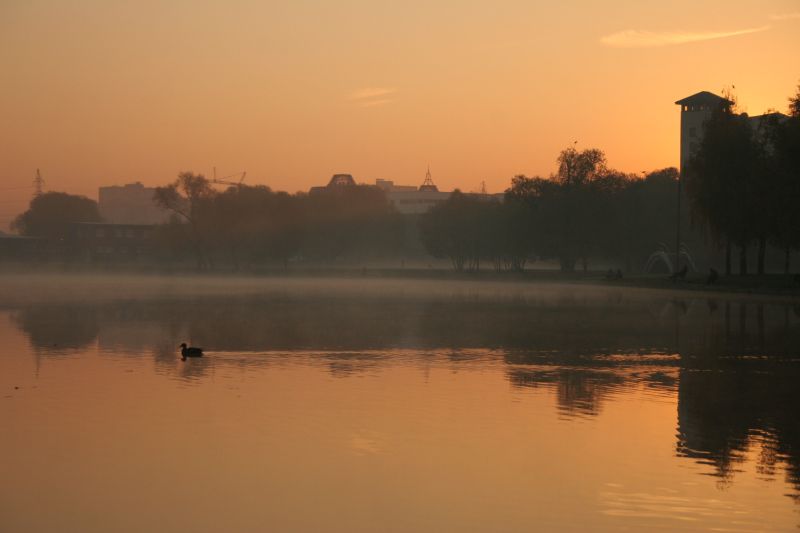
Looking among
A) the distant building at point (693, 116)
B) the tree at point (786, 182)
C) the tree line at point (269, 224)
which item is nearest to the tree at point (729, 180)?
the tree at point (786, 182)

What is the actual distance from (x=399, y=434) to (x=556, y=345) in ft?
55.1

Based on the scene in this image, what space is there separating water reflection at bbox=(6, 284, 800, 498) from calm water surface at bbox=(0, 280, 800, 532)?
0.13 meters

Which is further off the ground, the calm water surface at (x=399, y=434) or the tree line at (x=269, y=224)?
the tree line at (x=269, y=224)

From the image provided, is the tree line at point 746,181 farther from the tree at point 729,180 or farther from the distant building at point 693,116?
the distant building at point 693,116

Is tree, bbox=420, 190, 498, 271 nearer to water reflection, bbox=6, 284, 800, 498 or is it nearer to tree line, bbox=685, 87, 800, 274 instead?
tree line, bbox=685, 87, 800, 274

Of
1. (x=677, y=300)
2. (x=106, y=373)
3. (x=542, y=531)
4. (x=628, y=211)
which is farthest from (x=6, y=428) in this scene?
(x=628, y=211)

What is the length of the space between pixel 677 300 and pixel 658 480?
52.6 metres

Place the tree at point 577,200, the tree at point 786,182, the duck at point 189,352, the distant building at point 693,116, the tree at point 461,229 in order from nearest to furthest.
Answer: the duck at point 189,352, the tree at point 786,182, the tree at point 577,200, the tree at point 461,229, the distant building at point 693,116

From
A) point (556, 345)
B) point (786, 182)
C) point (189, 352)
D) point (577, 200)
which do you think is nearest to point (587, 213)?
point (577, 200)

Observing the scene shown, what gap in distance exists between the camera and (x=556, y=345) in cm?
3206

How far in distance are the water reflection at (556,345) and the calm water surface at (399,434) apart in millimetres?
131

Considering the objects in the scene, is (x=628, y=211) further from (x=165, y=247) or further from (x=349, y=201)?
(x=165, y=247)

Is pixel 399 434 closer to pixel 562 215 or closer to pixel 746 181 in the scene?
pixel 746 181

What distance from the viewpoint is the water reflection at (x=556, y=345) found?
17906mm
